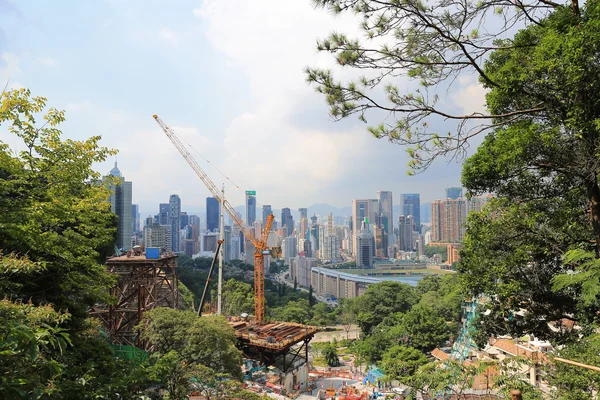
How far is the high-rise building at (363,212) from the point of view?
119m

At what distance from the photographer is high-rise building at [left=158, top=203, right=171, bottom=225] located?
333ft

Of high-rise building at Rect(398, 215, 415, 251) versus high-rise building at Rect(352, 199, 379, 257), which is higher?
high-rise building at Rect(352, 199, 379, 257)

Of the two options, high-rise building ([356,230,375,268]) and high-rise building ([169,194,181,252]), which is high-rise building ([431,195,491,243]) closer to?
high-rise building ([356,230,375,268])

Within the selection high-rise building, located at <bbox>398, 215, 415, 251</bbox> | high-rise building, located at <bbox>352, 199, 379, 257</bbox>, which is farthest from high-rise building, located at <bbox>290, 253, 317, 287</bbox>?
high-rise building, located at <bbox>352, 199, 379, 257</bbox>

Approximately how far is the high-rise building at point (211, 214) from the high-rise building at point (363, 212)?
43.4 metres

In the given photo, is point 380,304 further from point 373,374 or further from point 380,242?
point 380,242

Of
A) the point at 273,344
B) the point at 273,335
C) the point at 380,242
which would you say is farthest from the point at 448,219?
the point at 273,344

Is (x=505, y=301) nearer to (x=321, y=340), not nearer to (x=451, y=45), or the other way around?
(x=451, y=45)

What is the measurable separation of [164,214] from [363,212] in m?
61.4

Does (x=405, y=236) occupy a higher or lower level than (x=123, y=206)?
lower

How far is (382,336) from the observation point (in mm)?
24484

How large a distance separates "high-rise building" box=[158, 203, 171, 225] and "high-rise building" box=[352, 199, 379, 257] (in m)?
55.3

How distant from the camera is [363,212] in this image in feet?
404

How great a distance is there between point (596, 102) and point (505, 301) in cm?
305
